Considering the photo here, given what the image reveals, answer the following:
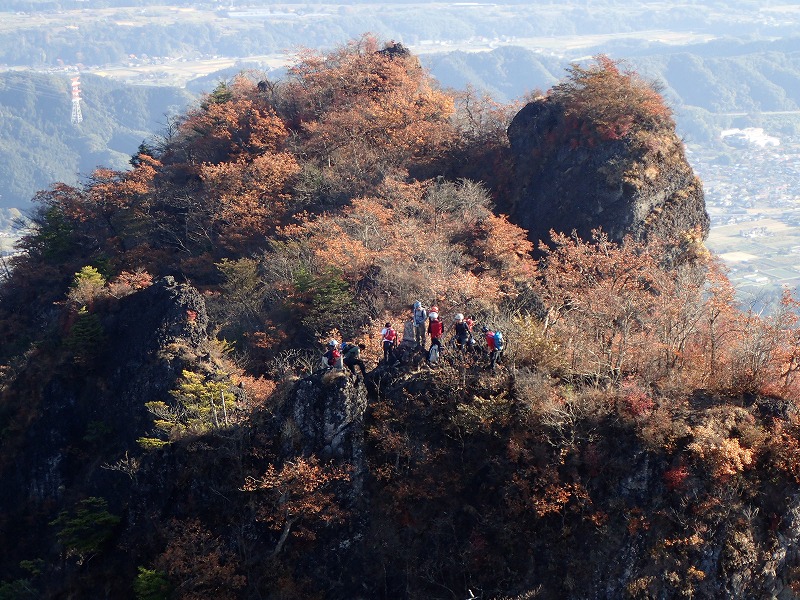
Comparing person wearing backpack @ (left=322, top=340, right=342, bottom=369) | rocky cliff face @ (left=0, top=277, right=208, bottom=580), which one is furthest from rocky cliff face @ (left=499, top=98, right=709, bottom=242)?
person wearing backpack @ (left=322, top=340, right=342, bottom=369)

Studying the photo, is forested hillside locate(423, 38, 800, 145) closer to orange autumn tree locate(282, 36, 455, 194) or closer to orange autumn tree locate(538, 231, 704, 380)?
orange autumn tree locate(282, 36, 455, 194)

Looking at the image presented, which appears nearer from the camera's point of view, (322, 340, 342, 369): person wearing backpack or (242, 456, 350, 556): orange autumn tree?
(242, 456, 350, 556): orange autumn tree

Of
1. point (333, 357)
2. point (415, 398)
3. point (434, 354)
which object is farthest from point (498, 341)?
point (333, 357)

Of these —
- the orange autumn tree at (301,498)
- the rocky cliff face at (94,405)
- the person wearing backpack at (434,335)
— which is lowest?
the rocky cliff face at (94,405)

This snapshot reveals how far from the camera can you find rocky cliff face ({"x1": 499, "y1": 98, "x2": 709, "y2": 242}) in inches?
1497

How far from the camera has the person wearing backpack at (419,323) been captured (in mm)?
23419

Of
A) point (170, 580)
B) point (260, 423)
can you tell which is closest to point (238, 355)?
point (260, 423)

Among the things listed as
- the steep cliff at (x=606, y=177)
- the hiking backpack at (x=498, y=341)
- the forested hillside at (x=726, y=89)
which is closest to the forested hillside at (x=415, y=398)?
the hiking backpack at (x=498, y=341)

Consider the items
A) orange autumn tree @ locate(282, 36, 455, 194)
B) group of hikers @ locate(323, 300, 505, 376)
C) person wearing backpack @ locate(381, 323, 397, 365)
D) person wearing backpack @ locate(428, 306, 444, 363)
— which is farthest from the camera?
orange autumn tree @ locate(282, 36, 455, 194)

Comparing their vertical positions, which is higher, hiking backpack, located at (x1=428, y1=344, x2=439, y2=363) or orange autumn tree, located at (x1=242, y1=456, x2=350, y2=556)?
hiking backpack, located at (x1=428, y1=344, x2=439, y2=363)

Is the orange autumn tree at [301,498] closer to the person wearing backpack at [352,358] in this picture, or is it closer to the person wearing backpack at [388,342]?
the person wearing backpack at [352,358]

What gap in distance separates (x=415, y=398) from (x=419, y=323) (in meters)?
2.31

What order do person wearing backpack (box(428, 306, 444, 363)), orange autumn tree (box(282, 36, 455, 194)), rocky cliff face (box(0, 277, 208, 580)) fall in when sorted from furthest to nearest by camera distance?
1. orange autumn tree (box(282, 36, 455, 194))
2. rocky cliff face (box(0, 277, 208, 580))
3. person wearing backpack (box(428, 306, 444, 363))

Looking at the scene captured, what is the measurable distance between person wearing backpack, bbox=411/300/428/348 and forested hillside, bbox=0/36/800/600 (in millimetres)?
210
